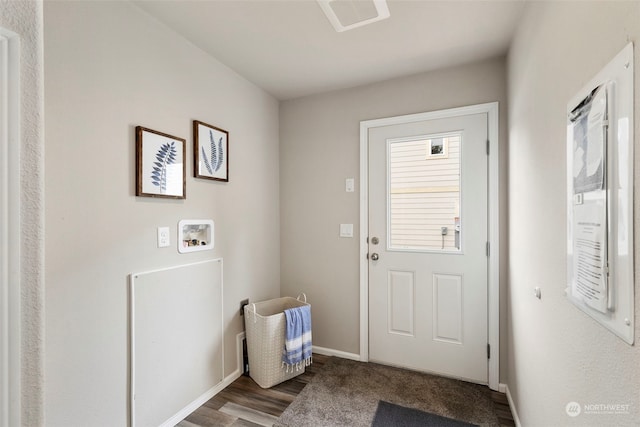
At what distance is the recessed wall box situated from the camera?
6.38 feet

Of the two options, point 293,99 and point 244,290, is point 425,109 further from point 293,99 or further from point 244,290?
point 244,290

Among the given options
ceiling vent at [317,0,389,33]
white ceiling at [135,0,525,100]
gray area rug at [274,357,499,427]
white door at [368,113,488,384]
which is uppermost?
white ceiling at [135,0,525,100]

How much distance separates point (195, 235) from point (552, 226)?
1.99m

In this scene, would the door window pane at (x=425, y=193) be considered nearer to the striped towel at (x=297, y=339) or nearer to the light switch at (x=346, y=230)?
the light switch at (x=346, y=230)

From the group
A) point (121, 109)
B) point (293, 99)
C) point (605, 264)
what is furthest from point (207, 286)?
point (605, 264)

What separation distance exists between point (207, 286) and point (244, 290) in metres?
0.44

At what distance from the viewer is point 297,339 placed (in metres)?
2.33

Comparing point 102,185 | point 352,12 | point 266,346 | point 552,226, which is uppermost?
point 352,12

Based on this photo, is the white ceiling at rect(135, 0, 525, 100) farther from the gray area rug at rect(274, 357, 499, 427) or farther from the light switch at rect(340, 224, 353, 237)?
the gray area rug at rect(274, 357, 499, 427)

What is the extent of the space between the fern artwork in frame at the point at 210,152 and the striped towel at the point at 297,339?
1.18 meters

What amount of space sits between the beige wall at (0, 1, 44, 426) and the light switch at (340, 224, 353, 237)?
218 cm

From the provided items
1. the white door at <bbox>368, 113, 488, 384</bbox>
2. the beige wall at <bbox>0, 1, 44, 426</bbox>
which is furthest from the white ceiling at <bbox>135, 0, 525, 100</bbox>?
the beige wall at <bbox>0, 1, 44, 426</bbox>

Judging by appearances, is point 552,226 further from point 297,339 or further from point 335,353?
point 335,353

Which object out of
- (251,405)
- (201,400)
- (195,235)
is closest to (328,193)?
(195,235)
